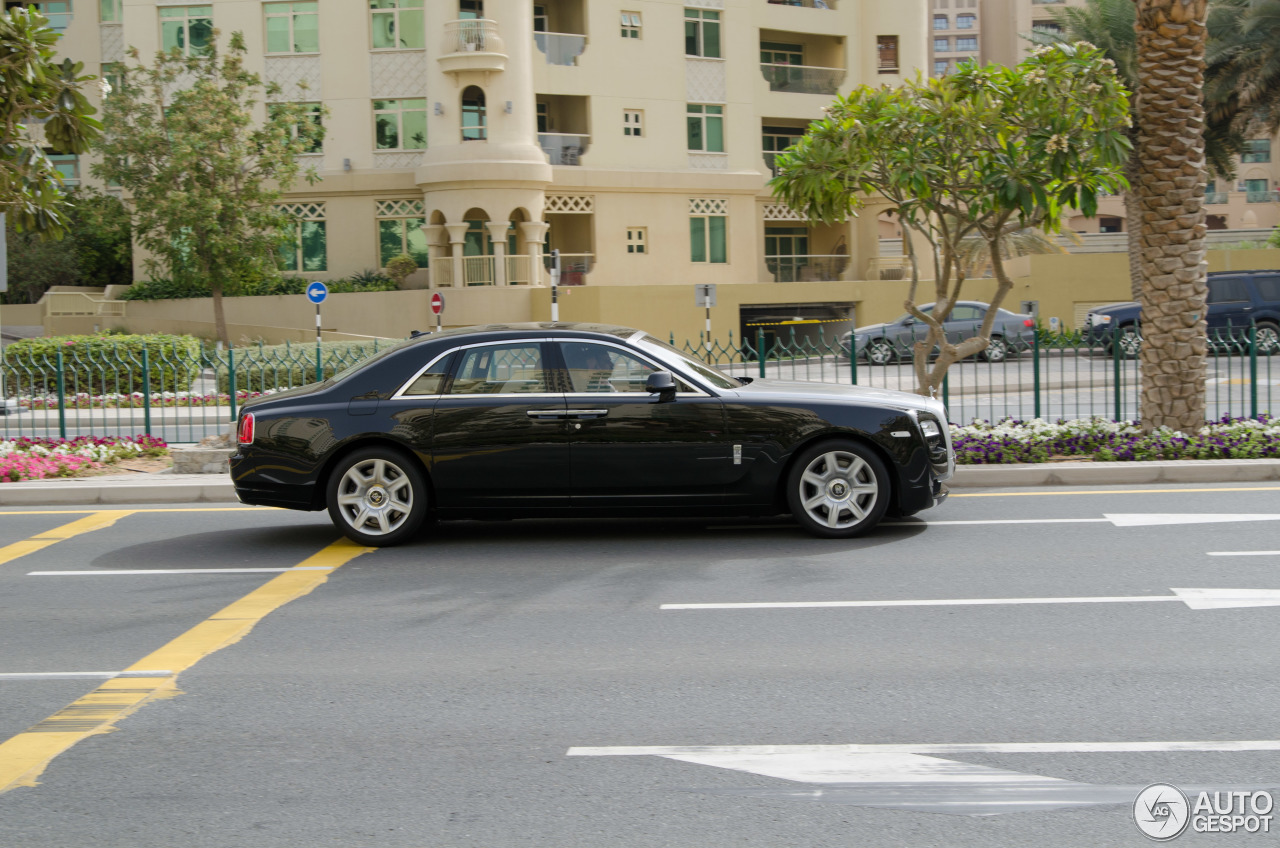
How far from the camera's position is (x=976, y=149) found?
12547mm

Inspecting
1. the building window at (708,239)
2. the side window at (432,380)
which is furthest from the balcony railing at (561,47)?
the side window at (432,380)

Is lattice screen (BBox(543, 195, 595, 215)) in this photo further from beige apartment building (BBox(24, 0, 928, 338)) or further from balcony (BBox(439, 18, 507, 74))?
balcony (BBox(439, 18, 507, 74))

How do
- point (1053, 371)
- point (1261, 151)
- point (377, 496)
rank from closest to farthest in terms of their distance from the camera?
point (377, 496) → point (1053, 371) → point (1261, 151)

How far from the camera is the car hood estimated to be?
8.82m

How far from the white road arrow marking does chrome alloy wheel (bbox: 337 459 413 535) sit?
268 centimetres

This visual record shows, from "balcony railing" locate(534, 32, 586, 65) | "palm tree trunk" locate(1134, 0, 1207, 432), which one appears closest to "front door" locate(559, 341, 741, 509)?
"palm tree trunk" locate(1134, 0, 1207, 432)

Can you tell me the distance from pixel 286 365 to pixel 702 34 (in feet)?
87.9

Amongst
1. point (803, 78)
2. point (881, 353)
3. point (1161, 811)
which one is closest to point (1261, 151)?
point (803, 78)

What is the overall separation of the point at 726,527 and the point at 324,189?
32.6m

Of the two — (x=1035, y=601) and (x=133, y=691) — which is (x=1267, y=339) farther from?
(x=133, y=691)

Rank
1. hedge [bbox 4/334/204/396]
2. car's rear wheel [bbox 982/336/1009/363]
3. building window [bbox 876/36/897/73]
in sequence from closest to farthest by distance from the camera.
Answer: car's rear wheel [bbox 982/336/1009/363]
hedge [bbox 4/334/204/396]
building window [bbox 876/36/897/73]

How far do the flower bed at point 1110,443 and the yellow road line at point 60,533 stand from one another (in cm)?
793

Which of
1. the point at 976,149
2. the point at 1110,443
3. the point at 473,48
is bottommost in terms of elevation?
the point at 1110,443

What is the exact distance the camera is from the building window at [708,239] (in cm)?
4222
